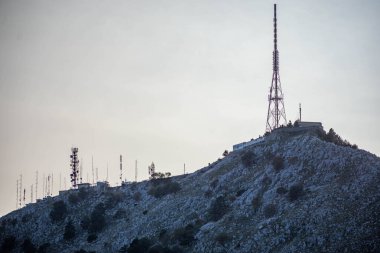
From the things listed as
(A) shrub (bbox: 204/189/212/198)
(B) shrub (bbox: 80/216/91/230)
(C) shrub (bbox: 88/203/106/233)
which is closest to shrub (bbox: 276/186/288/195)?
(A) shrub (bbox: 204/189/212/198)

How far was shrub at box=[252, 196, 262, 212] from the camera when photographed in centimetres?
9306

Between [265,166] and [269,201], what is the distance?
542 inches

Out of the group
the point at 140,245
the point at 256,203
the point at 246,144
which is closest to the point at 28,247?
the point at 140,245

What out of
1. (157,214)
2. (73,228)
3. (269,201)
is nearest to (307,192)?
(269,201)

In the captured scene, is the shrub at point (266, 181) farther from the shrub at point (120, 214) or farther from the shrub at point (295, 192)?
the shrub at point (120, 214)

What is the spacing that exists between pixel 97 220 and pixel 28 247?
19062 millimetres

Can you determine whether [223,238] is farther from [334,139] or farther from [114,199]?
[114,199]

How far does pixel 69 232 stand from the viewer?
127000 mm

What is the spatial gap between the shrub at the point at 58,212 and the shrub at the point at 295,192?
69035 mm

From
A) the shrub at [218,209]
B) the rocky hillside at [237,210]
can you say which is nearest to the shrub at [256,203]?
the rocky hillside at [237,210]

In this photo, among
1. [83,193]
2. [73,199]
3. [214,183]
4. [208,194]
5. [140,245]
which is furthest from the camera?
[83,193]

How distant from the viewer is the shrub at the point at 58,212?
134m

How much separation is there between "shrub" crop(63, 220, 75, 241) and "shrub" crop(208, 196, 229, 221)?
4179 cm

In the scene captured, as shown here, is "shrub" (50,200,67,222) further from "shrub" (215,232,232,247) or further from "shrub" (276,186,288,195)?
"shrub" (276,186,288,195)
